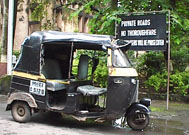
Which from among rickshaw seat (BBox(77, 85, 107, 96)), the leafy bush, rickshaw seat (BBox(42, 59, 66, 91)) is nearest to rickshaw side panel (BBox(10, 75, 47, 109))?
rickshaw seat (BBox(42, 59, 66, 91))

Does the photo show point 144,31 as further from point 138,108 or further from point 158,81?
point 138,108

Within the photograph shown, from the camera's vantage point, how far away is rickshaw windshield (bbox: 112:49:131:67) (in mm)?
7423

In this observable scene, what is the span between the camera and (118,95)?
7.23 m

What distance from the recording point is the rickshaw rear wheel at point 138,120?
7.55 meters

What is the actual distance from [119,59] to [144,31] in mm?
3680

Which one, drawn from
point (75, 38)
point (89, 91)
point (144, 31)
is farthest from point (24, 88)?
point (144, 31)

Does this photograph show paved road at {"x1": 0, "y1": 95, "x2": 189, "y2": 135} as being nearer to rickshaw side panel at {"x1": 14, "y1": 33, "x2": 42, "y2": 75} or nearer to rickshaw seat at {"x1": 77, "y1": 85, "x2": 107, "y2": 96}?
rickshaw seat at {"x1": 77, "y1": 85, "x2": 107, "y2": 96}

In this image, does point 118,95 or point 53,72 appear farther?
point 53,72

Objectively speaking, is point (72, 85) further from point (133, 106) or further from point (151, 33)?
point (151, 33)

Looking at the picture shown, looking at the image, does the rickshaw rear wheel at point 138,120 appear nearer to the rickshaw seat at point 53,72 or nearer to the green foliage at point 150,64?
the rickshaw seat at point 53,72

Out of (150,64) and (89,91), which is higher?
(150,64)

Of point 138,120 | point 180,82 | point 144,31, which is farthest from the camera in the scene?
point 180,82

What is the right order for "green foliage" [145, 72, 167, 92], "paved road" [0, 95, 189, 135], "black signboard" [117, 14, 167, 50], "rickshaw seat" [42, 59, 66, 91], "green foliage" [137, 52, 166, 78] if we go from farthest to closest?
1. "green foliage" [137, 52, 166, 78]
2. "green foliage" [145, 72, 167, 92]
3. "black signboard" [117, 14, 167, 50]
4. "rickshaw seat" [42, 59, 66, 91]
5. "paved road" [0, 95, 189, 135]

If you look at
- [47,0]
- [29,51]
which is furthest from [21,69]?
[47,0]
